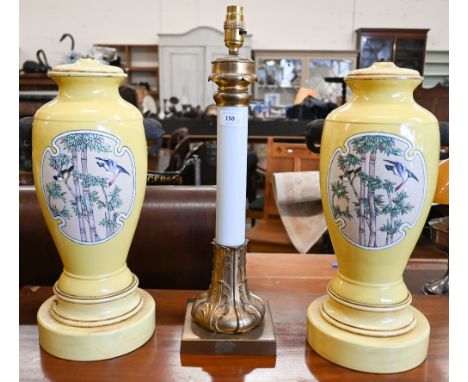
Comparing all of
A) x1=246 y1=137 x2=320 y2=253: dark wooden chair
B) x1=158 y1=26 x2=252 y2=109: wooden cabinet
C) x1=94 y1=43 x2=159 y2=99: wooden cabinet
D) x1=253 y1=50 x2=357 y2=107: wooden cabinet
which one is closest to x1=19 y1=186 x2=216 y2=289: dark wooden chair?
x1=246 y1=137 x2=320 y2=253: dark wooden chair

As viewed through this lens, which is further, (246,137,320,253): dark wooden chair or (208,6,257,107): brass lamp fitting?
(246,137,320,253): dark wooden chair

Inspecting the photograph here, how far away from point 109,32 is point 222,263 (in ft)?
20.3

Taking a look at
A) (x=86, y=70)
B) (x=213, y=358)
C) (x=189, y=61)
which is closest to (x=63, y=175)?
(x=86, y=70)

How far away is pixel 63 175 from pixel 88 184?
0.12 feet

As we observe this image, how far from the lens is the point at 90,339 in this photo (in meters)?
0.71

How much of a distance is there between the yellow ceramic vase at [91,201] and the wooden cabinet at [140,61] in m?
5.71

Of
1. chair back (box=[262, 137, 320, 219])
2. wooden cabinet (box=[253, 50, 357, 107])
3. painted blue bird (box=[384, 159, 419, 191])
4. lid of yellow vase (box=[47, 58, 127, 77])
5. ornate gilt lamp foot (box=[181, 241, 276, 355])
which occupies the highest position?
wooden cabinet (box=[253, 50, 357, 107])

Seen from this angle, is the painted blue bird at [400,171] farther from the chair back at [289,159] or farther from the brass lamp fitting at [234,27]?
the chair back at [289,159]

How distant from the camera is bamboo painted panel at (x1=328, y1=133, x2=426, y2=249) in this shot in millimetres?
628

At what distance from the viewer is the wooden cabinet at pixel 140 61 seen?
623cm

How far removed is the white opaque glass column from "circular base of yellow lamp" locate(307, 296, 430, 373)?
20 cm

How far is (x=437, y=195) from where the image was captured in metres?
0.89

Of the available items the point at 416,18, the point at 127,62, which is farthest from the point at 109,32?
the point at 416,18

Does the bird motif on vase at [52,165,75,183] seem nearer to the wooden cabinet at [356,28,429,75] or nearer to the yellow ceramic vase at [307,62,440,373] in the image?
the yellow ceramic vase at [307,62,440,373]
